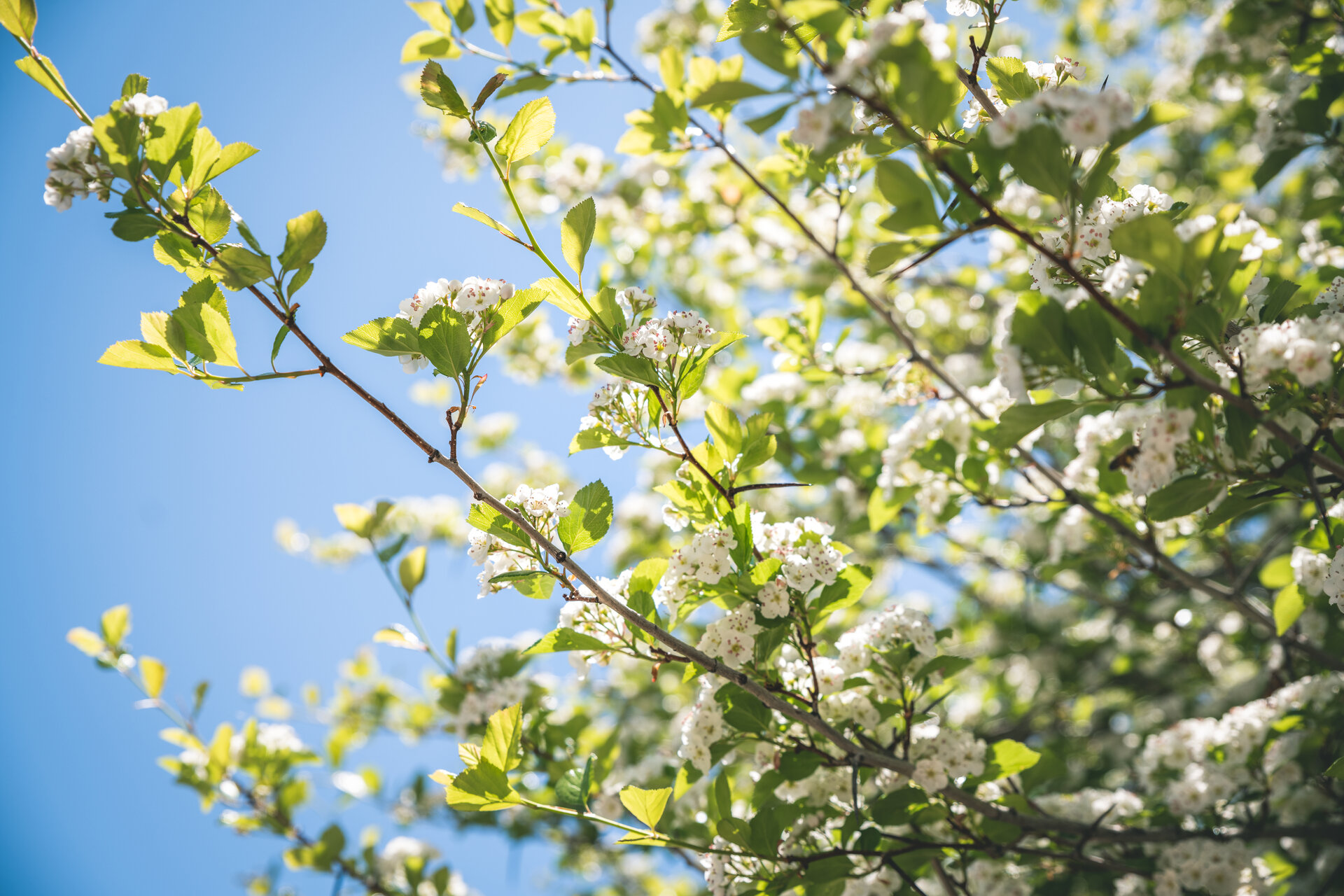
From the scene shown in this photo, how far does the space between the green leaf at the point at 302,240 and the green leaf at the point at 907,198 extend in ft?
3.46

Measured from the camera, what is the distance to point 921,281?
5020mm

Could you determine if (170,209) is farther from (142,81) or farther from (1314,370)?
(1314,370)

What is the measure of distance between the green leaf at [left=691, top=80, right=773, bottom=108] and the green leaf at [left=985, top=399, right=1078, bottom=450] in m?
0.70

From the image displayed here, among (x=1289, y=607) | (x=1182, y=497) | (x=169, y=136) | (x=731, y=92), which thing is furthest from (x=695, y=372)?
(x=1289, y=607)

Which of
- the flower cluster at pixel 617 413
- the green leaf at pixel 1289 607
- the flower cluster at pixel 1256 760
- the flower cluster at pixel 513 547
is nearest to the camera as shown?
the flower cluster at pixel 513 547

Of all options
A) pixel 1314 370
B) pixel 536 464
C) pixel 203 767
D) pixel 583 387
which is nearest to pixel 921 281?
pixel 583 387

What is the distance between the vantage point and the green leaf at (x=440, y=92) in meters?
1.39

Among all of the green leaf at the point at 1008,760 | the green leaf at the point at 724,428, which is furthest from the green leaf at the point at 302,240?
the green leaf at the point at 1008,760

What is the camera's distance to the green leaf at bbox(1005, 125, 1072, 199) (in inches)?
43.6

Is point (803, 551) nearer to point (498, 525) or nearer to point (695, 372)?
point (695, 372)

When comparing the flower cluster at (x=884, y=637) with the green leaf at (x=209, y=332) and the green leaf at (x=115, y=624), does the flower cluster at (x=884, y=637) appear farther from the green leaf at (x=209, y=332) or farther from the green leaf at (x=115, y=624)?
the green leaf at (x=115, y=624)

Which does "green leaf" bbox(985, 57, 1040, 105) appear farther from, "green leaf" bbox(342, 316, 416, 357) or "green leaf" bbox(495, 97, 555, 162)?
"green leaf" bbox(342, 316, 416, 357)

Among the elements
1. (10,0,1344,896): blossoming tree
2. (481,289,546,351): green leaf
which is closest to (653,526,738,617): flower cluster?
(10,0,1344,896): blossoming tree

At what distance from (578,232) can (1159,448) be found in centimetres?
114
